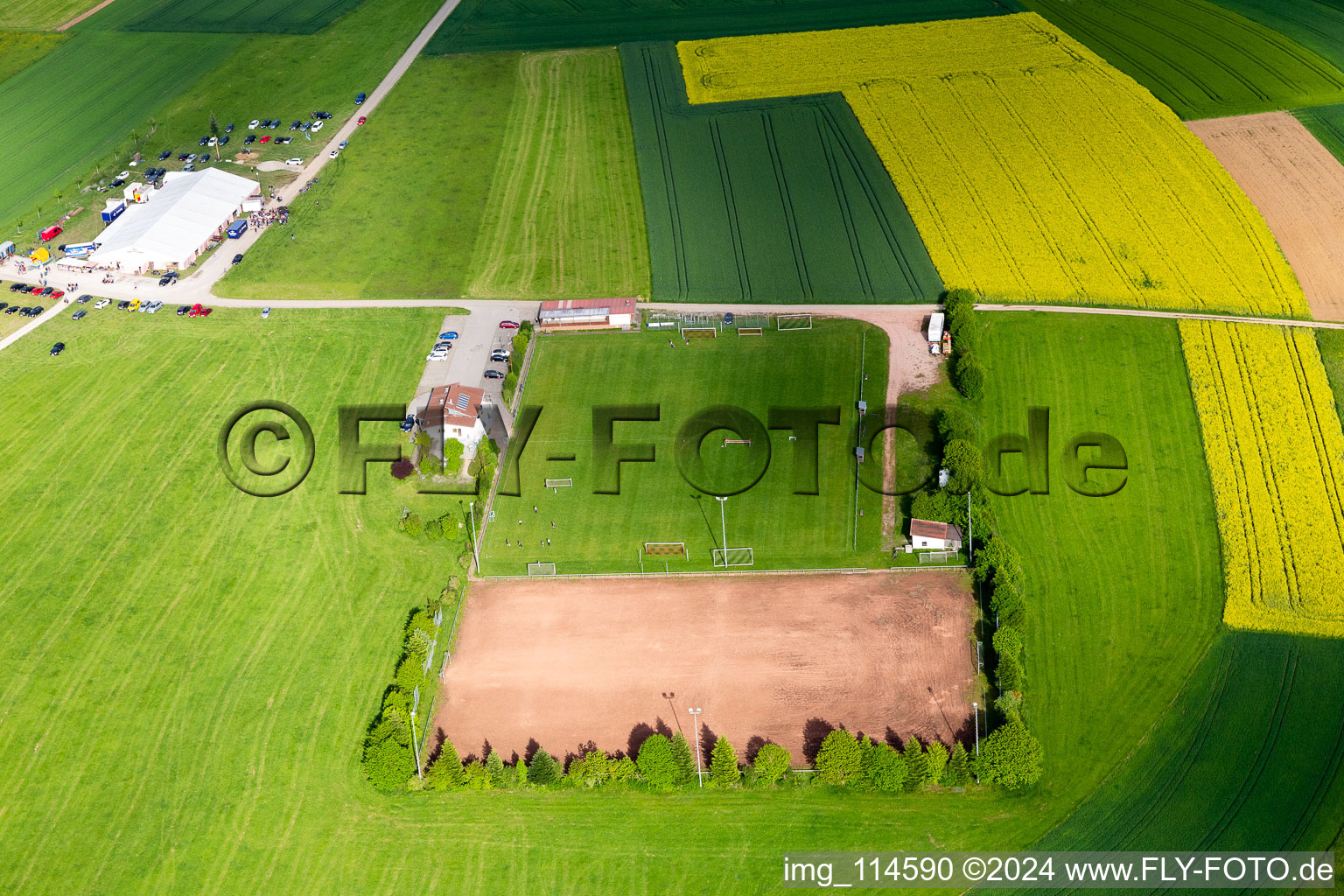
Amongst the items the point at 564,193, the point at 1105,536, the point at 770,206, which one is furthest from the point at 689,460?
the point at 564,193

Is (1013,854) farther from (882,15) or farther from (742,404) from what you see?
(882,15)

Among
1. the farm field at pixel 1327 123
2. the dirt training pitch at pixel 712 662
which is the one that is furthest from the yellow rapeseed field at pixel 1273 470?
the farm field at pixel 1327 123

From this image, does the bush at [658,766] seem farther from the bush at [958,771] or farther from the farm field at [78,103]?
the farm field at [78,103]

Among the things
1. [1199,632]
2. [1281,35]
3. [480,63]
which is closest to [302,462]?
[1199,632]

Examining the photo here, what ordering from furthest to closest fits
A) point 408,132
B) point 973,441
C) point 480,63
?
point 480,63, point 408,132, point 973,441

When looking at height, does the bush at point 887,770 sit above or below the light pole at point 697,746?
above

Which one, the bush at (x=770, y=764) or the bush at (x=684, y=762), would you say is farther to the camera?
the bush at (x=684, y=762)

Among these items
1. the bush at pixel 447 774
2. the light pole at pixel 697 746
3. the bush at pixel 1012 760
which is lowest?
the bush at pixel 447 774
